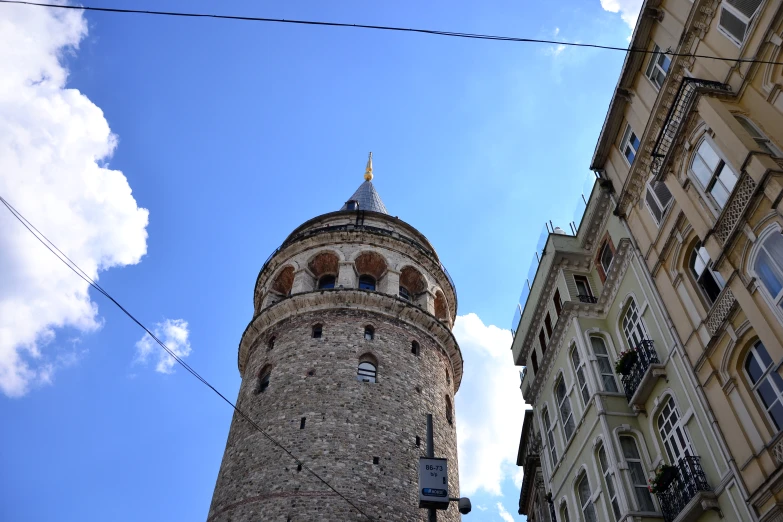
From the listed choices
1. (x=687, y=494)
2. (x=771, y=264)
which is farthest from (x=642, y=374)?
(x=771, y=264)

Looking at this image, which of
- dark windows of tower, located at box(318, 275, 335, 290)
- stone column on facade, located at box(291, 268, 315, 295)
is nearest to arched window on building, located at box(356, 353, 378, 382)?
stone column on facade, located at box(291, 268, 315, 295)

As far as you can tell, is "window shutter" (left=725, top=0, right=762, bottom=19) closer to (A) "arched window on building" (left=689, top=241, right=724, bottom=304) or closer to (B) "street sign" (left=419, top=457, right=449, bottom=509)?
(A) "arched window on building" (left=689, top=241, right=724, bottom=304)

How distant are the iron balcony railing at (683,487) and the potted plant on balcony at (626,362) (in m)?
2.66

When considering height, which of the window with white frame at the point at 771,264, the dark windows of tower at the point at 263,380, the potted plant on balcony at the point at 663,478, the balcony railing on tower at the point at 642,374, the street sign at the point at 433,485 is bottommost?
the street sign at the point at 433,485

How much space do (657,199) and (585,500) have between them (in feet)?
23.8

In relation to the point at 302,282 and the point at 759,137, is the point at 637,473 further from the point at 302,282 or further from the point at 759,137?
the point at 302,282

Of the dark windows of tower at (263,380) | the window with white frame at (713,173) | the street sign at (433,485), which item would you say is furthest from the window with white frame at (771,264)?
the dark windows of tower at (263,380)

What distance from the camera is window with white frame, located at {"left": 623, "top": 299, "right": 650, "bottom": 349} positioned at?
581 inches

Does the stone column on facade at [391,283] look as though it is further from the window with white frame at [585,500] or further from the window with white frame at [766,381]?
the window with white frame at [766,381]

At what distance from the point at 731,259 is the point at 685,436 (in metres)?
3.52

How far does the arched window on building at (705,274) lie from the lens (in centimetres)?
1243

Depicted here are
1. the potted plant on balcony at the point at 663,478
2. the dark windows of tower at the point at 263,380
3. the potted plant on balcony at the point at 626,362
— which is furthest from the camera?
the dark windows of tower at the point at 263,380

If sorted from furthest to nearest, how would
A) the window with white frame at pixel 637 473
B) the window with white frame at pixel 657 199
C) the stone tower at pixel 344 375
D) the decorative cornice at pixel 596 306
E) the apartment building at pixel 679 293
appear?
1. the stone tower at pixel 344 375
2. the decorative cornice at pixel 596 306
3. the window with white frame at pixel 657 199
4. the window with white frame at pixel 637 473
5. the apartment building at pixel 679 293

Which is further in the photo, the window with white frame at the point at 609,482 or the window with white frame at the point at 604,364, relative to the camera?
the window with white frame at the point at 604,364
